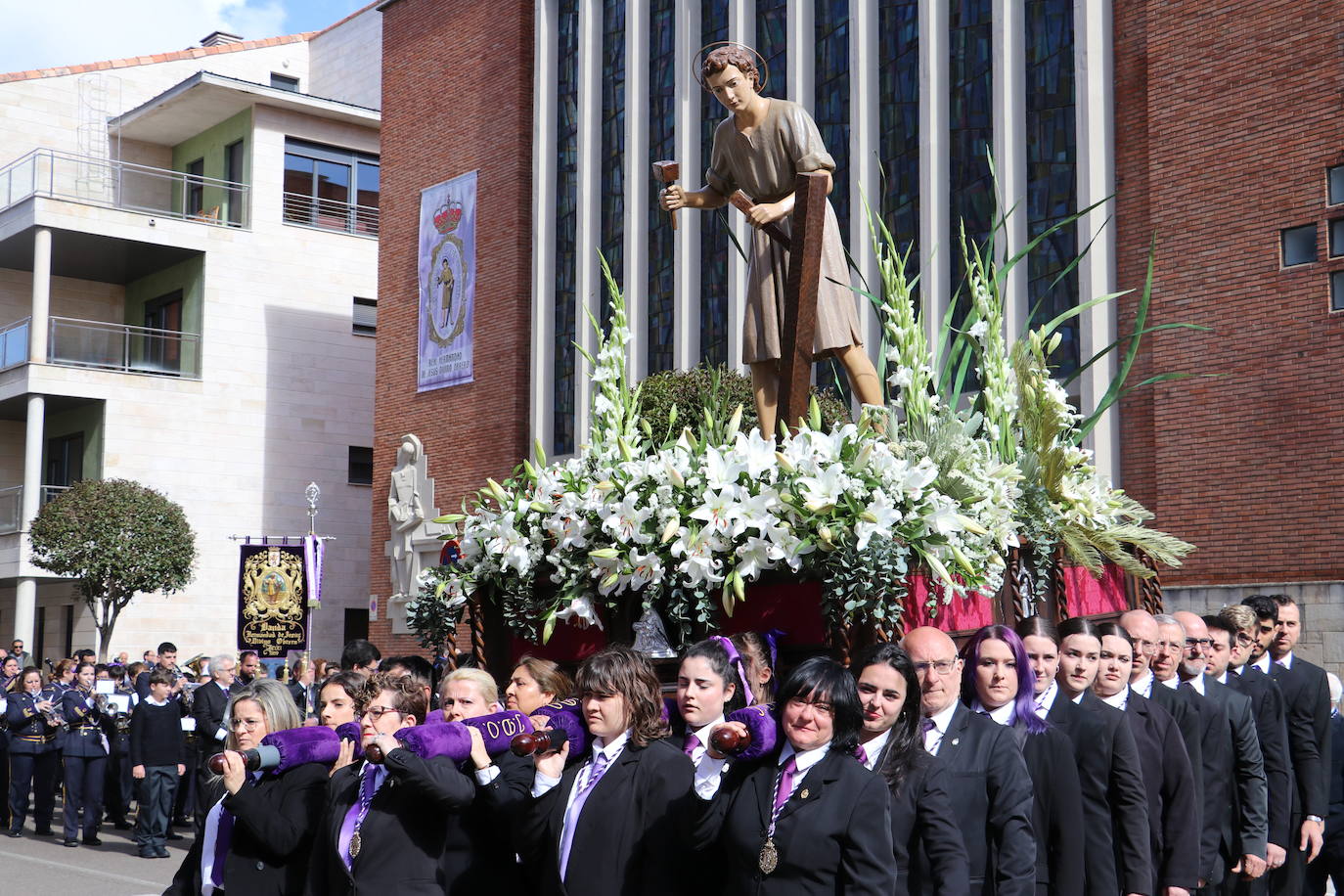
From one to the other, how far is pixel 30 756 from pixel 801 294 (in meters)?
13.6

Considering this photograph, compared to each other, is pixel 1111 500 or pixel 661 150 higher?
pixel 661 150

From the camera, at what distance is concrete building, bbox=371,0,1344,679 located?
634 inches

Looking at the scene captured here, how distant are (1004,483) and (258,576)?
16.4 meters

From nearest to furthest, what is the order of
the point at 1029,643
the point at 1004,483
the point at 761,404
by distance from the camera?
the point at 1029,643, the point at 1004,483, the point at 761,404

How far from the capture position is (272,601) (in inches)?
810

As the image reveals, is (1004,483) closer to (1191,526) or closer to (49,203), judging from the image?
(1191,526)

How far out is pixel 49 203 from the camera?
2995cm

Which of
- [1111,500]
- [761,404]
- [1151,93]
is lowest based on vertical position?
[1111,500]

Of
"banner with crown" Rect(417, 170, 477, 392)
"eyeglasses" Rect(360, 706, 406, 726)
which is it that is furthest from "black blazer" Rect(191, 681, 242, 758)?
"banner with crown" Rect(417, 170, 477, 392)

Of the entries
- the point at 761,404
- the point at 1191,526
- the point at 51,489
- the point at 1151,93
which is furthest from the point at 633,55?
the point at 761,404

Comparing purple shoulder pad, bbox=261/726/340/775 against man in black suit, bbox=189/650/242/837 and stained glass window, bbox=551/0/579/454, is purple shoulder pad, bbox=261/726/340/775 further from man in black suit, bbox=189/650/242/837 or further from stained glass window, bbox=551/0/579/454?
stained glass window, bbox=551/0/579/454

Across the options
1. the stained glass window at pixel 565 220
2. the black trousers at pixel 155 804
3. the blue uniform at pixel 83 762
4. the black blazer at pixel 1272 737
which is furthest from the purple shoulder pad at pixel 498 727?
the stained glass window at pixel 565 220

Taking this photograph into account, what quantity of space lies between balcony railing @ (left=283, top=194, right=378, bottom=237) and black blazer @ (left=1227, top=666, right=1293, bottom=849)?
28768 millimetres

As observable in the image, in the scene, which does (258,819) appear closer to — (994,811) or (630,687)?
(630,687)
